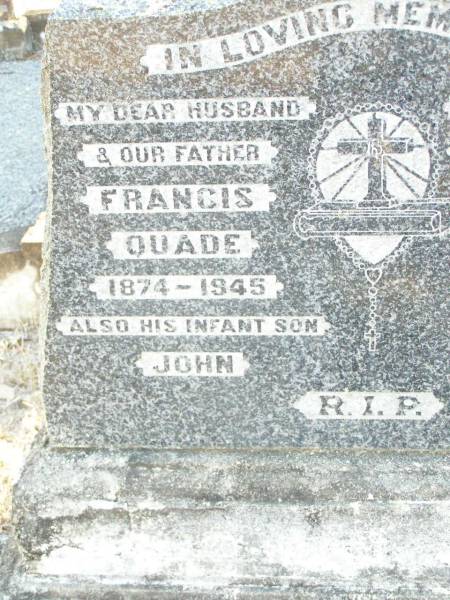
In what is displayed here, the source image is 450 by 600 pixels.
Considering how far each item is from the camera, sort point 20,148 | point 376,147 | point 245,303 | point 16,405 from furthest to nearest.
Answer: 1. point 20,148
2. point 16,405
3. point 245,303
4. point 376,147

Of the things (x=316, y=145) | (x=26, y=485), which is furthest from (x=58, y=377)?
(x=316, y=145)

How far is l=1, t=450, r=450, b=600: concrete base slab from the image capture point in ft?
8.10

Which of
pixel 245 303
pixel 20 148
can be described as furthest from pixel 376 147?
pixel 20 148

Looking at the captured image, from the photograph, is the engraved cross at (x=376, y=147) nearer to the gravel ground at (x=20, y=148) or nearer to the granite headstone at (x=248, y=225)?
the granite headstone at (x=248, y=225)

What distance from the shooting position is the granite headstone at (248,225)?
2.22 metres

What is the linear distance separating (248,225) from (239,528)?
3.02 ft

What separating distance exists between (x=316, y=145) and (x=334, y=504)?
1.06 m

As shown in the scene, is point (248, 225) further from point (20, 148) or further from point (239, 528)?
point (20, 148)

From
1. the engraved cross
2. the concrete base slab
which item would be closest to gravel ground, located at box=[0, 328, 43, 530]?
the concrete base slab

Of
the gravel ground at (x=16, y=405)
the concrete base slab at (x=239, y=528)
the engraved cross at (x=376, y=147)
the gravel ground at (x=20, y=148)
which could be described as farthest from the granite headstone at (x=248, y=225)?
the gravel ground at (x=20, y=148)

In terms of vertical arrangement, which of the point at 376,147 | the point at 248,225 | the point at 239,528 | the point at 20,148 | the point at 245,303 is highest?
the point at 20,148

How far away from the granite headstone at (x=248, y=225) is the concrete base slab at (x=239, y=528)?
0.12 meters

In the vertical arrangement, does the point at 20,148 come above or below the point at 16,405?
above

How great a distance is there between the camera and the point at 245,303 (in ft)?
8.13
